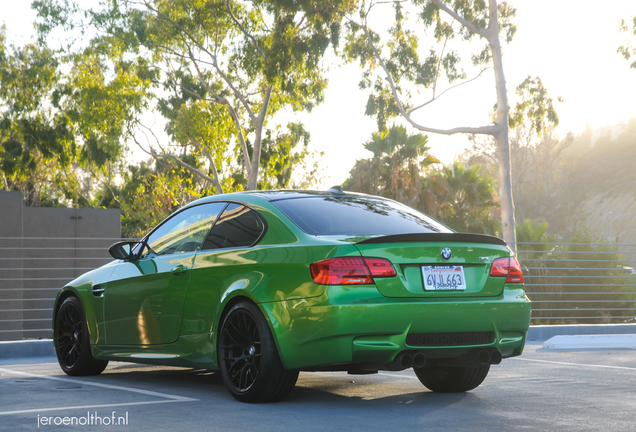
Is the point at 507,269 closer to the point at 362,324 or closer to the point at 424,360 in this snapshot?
the point at 424,360

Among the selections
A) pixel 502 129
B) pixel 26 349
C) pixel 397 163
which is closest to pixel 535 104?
pixel 502 129

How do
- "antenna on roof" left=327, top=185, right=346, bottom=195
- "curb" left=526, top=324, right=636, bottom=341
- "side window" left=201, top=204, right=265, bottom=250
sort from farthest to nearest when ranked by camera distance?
"curb" left=526, top=324, right=636, bottom=341 < "antenna on roof" left=327, top=185, right=346, bottom=195 < "side window" left=201, top=204, right=265, bottom=250

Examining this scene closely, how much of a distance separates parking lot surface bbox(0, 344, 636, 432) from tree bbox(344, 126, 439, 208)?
2535 cm

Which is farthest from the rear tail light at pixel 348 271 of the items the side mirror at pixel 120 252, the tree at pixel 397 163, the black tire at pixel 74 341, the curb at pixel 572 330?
the tree at pixel 397 163

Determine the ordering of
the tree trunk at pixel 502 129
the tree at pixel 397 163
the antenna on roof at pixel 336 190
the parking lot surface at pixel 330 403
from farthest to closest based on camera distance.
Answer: the tree at pixel 397 163 → the tree trunk at pixel 502 129 → the antenna on roof at pixel 336 190 → the parking lot surface at pixel 330 403

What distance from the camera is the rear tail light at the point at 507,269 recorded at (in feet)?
16.8

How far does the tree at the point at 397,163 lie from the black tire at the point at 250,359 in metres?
27.4

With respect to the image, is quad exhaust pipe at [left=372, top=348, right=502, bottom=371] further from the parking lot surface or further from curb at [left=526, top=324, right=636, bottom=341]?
curb at [left=526, top=324, right=636, bottom=341]

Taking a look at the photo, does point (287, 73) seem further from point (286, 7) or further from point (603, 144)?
point (603, 144)

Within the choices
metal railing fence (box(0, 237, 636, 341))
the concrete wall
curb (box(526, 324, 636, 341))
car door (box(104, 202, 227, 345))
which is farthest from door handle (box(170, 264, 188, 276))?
the concrete wall

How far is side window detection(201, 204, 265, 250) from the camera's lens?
5328 mm

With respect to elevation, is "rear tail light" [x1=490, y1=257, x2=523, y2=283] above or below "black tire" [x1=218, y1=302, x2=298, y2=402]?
above

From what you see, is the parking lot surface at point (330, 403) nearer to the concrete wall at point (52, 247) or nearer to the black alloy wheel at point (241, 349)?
the black alloy wheel at point (241, 349)

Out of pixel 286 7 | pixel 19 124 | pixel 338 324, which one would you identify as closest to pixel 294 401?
pixel 338 324
